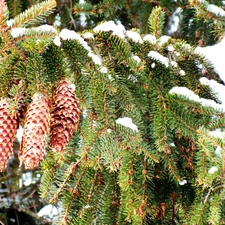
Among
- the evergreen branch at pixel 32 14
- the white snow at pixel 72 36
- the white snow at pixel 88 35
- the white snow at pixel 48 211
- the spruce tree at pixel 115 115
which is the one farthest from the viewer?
the white snow at pixel 48 211

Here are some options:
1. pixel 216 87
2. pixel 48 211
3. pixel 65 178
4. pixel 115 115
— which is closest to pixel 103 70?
pixel 115 115

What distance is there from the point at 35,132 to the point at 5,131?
0.12 m

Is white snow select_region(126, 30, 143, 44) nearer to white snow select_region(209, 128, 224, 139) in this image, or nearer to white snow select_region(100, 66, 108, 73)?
white snow select_region(100, 66, 108, 73)

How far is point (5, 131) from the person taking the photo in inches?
52.6

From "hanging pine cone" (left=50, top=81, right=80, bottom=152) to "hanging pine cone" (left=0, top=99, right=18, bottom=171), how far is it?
15cm

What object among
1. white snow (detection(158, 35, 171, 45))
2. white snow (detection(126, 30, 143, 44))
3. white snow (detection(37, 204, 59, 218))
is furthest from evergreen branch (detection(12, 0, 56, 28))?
white snow (detection(37, 204, 59, 218))

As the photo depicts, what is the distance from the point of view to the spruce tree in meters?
1.33

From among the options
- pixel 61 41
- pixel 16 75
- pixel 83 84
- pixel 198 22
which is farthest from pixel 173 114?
pixel 198 22

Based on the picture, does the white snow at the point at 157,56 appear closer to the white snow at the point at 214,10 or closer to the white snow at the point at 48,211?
the white snow at the point at 214,10

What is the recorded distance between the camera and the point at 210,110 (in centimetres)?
159

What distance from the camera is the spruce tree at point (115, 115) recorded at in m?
1.33

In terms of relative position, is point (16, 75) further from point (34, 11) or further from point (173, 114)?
point (173, 114)

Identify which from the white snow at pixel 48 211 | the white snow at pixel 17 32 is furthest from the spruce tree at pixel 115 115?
the white snow at pixel 48 211

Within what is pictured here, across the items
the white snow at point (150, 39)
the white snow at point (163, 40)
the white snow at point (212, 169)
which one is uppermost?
the white snow at point (163, 40)
